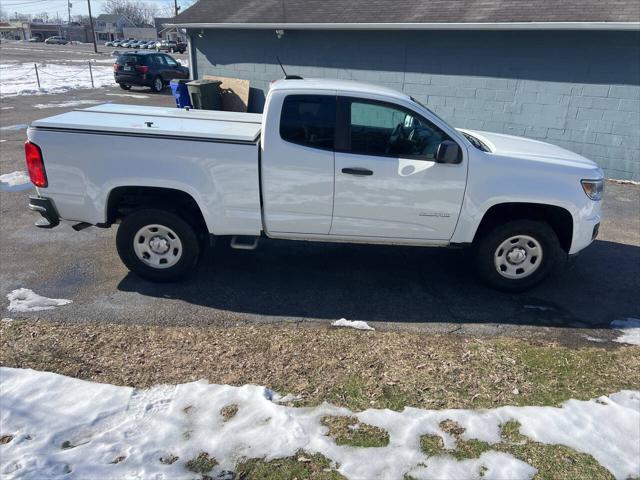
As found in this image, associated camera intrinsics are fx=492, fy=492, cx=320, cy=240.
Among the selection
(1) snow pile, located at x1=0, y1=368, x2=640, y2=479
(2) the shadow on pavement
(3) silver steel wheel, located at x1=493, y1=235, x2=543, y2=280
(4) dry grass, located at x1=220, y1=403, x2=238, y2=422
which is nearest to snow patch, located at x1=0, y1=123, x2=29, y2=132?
(2) the shadow on pavement

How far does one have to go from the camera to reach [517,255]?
16.5ft

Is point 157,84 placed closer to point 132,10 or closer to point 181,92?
point 181,92

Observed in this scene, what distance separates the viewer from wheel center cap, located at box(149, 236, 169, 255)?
16.3ft

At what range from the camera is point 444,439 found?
10.2ft

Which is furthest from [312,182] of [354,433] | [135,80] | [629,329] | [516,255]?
[135,80]

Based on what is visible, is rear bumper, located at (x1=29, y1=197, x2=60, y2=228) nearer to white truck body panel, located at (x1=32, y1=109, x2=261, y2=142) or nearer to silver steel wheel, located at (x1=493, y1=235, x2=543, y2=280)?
white truck body panel, located at (x1=32, y1=109, x2=261, y2=142)

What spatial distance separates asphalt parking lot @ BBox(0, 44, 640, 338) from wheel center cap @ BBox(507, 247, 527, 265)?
41cm

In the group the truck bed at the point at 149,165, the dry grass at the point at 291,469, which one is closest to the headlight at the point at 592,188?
the truck bed at the point at 149,165

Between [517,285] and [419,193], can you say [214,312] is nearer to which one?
[419,193]

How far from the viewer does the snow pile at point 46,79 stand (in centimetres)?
2169

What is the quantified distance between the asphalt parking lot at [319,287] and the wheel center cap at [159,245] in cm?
39

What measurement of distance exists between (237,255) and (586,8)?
8.30m

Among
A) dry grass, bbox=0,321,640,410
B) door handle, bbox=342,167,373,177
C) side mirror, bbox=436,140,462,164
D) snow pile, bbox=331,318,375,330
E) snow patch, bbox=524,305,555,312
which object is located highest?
side mirror, bbox=436,140,462,164

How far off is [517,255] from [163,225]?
358cm
